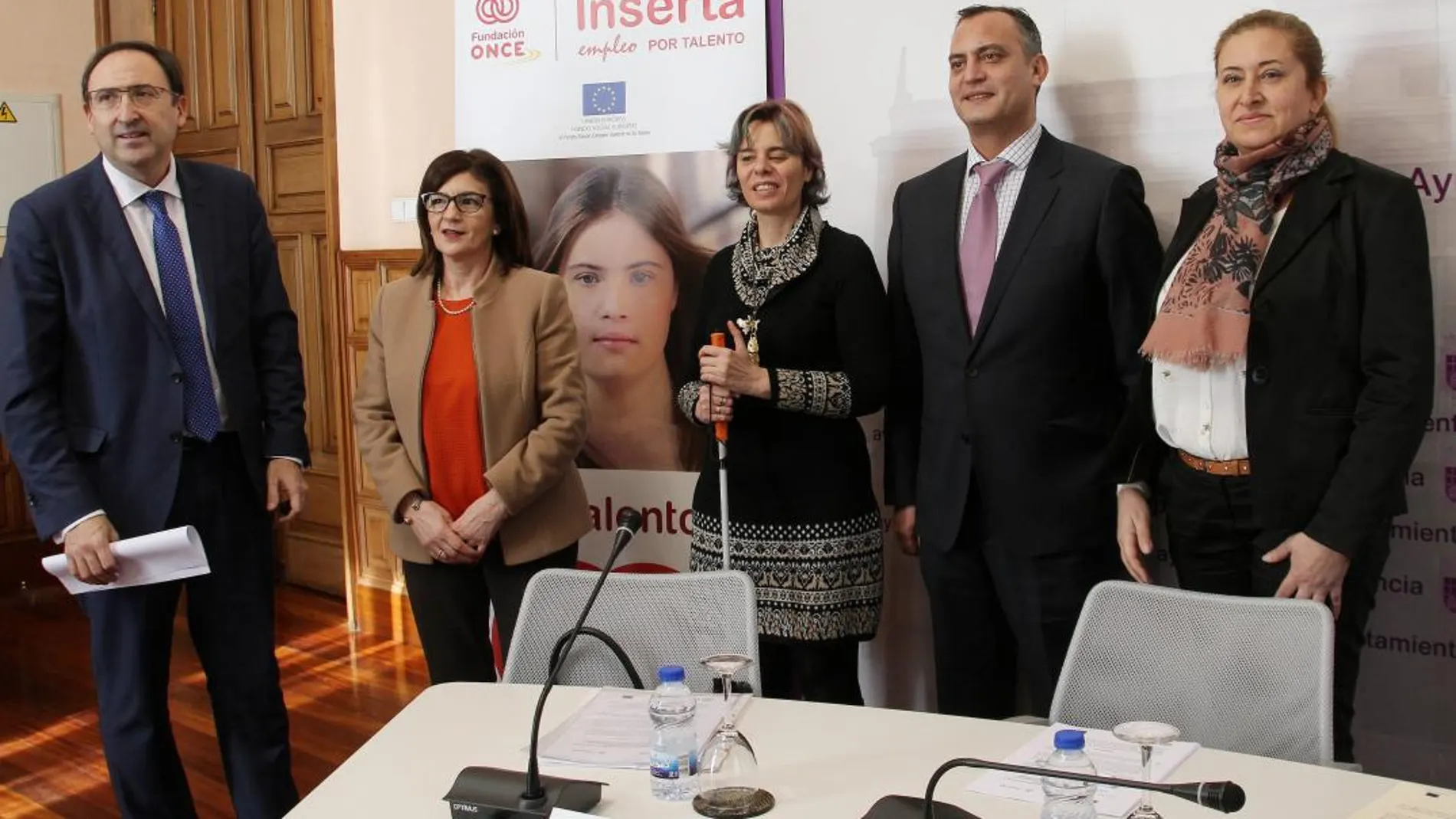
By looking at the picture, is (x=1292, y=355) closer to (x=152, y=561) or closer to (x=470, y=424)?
(x=470, y=424)

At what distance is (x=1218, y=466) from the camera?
93.7 inches

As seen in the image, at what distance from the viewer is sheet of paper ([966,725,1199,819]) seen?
154cm

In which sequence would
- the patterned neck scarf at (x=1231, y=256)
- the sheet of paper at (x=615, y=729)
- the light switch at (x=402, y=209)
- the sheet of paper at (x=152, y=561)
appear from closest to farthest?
the sheet of paper at (x=615, y=729)
the patterned neck scarf at (x=1231, y=256)
the sheet of paper at (x=152, y=561)
the light switch at (x=402, y=209)

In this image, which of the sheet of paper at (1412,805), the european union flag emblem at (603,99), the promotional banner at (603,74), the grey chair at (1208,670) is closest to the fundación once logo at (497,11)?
the promotional banner at (603,74)

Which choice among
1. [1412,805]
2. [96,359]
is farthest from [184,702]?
[1412,805]

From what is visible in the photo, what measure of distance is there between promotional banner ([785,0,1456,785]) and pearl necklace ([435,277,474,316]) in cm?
108

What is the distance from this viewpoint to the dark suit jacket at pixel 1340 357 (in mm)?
2209

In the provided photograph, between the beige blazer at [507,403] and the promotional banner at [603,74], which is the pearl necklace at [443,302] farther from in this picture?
the promotional banner at [603,74]

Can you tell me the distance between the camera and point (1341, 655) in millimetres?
2385

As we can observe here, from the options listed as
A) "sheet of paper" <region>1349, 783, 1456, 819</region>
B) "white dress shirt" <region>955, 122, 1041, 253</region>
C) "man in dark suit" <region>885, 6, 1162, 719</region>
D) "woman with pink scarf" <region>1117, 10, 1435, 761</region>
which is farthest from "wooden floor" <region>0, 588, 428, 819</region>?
"sheet of paper" <region>1349, 783, 1456, 819</region>

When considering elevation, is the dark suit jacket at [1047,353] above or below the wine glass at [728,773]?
above

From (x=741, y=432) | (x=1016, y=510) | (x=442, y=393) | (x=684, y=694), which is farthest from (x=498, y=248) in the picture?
(x=684, y=694)

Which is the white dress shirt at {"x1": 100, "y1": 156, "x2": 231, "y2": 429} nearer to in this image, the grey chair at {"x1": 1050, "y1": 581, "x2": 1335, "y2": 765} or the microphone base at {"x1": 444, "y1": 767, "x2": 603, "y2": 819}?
the microphone base at {"x1": 444, "y1": 767, "x2": 603, "y2": 819}

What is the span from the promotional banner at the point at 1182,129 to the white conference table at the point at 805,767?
103cm
